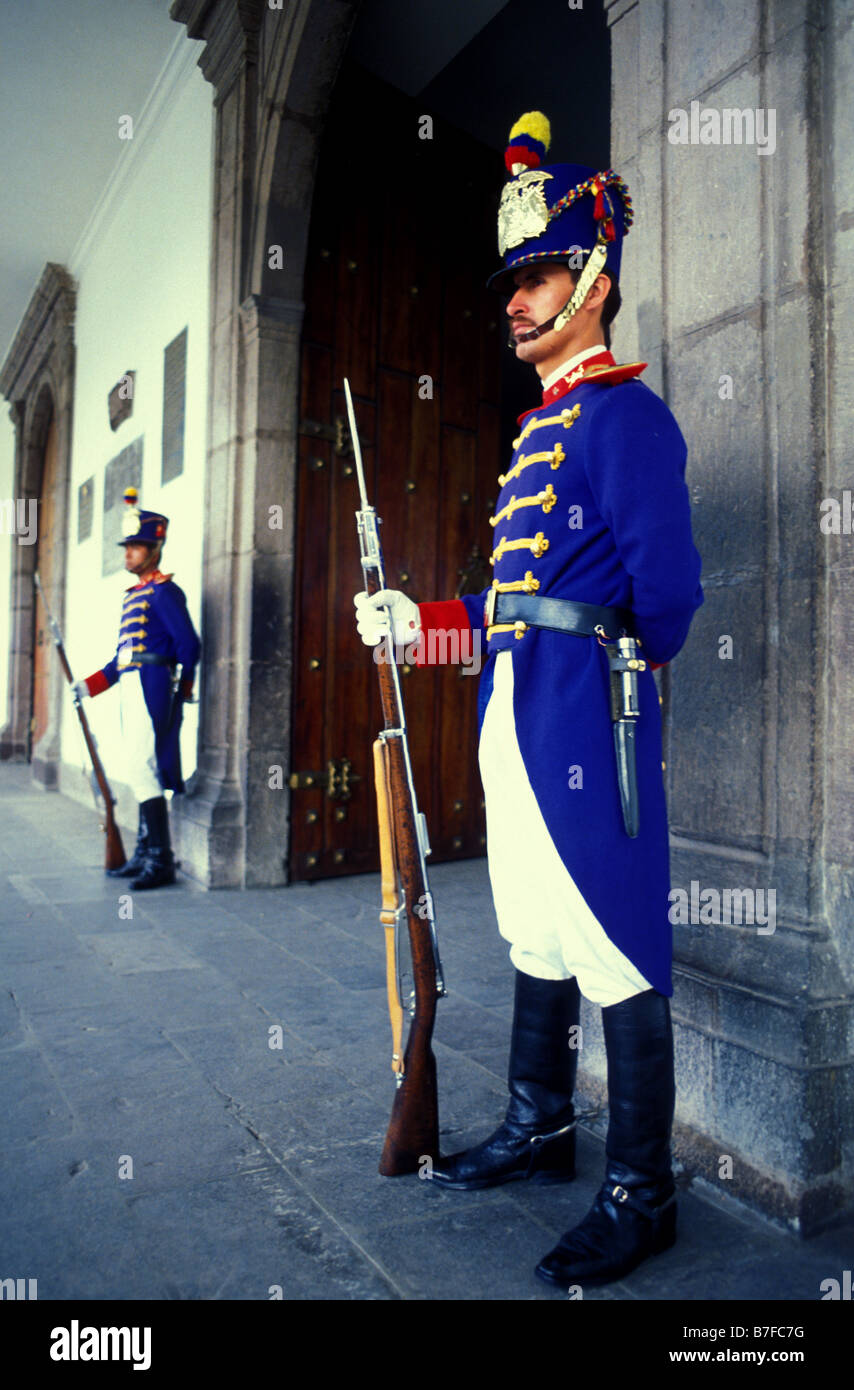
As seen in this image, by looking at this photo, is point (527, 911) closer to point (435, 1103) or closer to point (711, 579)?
point (435, 1103)

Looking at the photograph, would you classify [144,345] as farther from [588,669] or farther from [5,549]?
[5,549]

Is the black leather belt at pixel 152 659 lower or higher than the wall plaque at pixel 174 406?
Answer: lower

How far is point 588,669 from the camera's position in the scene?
1.63 m

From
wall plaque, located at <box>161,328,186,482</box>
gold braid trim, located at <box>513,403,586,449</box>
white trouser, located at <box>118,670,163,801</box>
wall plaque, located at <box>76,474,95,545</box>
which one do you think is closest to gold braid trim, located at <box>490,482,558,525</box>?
gold braid trim, located at <box>513,403,586,449</box>

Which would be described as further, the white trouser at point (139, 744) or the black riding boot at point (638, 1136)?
the white trouser at point (139, 744)

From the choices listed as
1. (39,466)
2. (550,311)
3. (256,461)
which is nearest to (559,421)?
(550,311)

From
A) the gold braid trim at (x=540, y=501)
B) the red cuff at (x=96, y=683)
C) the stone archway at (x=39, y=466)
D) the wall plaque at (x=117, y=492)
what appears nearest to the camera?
the gold braid trim at (x=540, y=501)

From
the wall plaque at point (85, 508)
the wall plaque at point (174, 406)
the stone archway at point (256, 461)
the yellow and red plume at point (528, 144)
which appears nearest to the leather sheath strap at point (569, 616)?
the yellow and red plume at point (528, 144)

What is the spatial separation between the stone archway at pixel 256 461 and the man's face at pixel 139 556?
1.03ft

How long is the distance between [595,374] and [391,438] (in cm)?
334

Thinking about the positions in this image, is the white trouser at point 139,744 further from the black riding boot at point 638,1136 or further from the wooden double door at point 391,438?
the black riding boot at point 638,1136

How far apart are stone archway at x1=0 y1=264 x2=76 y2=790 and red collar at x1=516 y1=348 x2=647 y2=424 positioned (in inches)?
295

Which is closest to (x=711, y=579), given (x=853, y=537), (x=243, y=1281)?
(x=853, y=537)

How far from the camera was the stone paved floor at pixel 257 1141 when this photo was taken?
155 cm
